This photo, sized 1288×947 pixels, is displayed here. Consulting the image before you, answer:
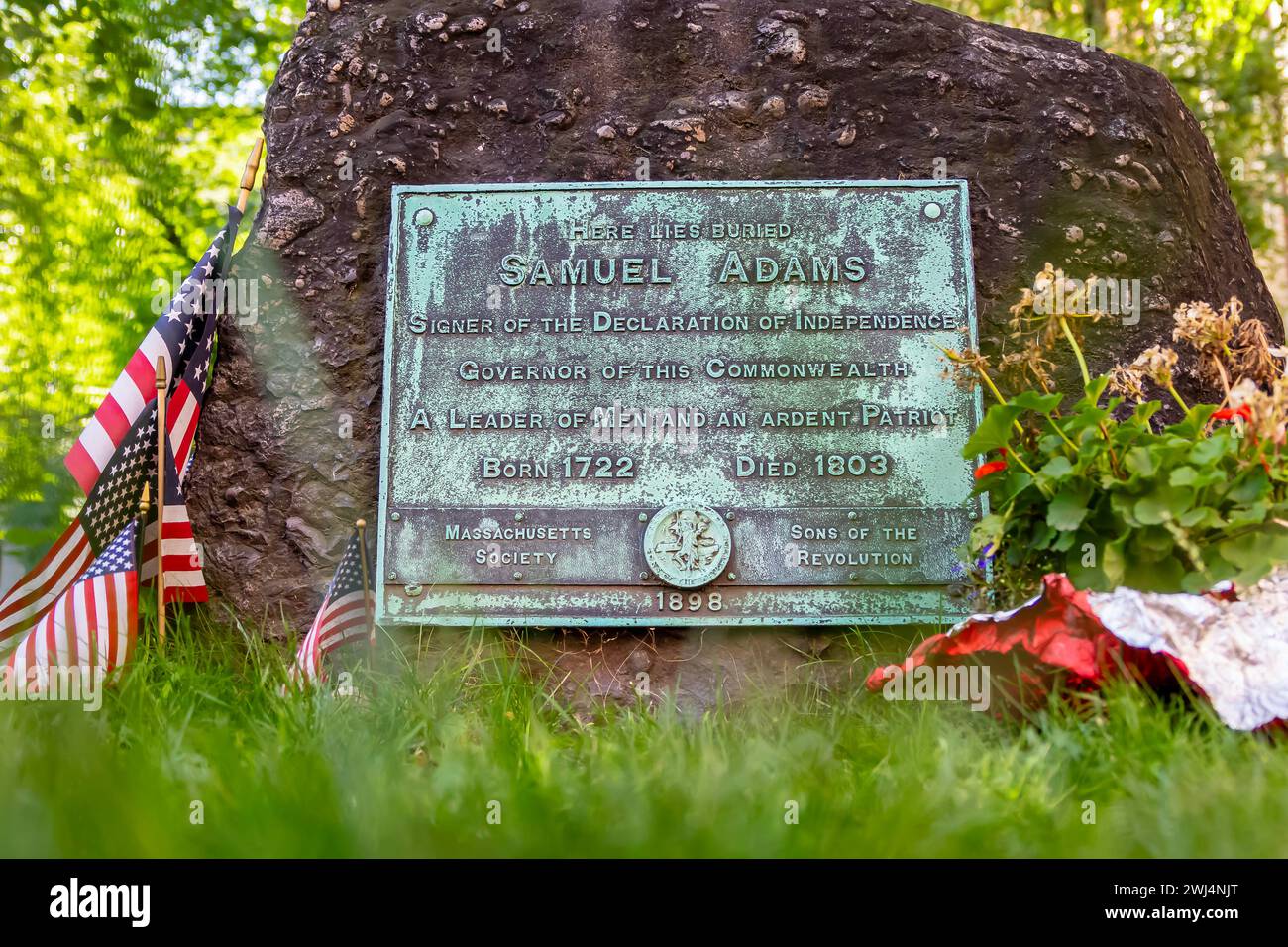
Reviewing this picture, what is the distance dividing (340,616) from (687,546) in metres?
1.06

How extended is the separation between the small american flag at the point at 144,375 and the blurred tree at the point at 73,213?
1714 millimetres

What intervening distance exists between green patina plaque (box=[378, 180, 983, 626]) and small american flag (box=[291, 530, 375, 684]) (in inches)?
3.7

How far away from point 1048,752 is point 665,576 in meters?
1.33

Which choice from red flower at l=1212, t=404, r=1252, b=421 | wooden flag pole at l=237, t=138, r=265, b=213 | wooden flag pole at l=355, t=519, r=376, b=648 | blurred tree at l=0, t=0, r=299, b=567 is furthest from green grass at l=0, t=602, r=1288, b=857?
blurred tree at l=0, t=0, r=299, b=567

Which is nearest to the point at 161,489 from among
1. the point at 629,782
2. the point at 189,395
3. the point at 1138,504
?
the point at 189,395

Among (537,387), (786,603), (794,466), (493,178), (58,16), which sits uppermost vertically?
(58,16)

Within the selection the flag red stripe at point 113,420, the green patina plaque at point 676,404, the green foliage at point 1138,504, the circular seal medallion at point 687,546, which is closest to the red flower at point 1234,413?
the green foliage at point 1138,504

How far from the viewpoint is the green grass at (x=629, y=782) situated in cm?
199

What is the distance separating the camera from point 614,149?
3877 mm

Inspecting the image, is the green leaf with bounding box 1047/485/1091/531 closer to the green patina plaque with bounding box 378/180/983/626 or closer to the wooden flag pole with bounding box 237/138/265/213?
the green patina plaque with bounding box 378/180/983/626

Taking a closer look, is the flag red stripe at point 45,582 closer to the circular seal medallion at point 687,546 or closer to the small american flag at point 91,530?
the small american flag at point 91,530

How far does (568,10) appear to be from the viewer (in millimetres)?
3984
